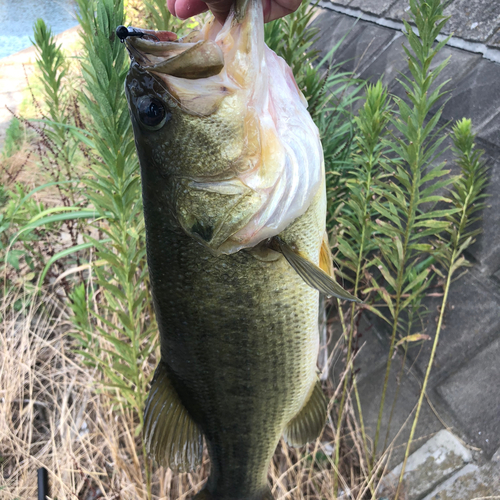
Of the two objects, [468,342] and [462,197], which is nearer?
[462,197]

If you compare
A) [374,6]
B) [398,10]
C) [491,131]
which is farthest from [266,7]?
[374,6]

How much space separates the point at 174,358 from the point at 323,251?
58cm

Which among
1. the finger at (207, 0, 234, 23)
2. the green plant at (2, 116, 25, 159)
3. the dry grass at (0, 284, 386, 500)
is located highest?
the finger at (207, 0, 234, 23)

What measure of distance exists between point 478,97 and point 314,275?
5.34 ft

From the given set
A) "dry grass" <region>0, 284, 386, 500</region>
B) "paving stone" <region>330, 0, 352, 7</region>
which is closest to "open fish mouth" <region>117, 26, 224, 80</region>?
"dry grass" <region>0, 284, 386, 500</region>

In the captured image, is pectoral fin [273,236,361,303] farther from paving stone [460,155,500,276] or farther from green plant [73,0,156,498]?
paving stone [460,155,500,276]

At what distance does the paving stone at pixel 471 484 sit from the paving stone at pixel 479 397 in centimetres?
8

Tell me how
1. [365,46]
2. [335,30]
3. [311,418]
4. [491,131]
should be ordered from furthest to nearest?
1. [335,30]
2. [365,46]
3. [491,131]
4. [311,418]

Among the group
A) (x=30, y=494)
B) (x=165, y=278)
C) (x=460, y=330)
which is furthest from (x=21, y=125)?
(x=460, y=330)

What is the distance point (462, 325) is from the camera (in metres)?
1.86

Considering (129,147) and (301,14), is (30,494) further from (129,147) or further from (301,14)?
(301,14)

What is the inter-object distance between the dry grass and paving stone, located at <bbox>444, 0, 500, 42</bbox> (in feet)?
6.76

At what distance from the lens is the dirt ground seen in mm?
6367

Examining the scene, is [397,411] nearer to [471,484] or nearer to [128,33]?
[471,484]
